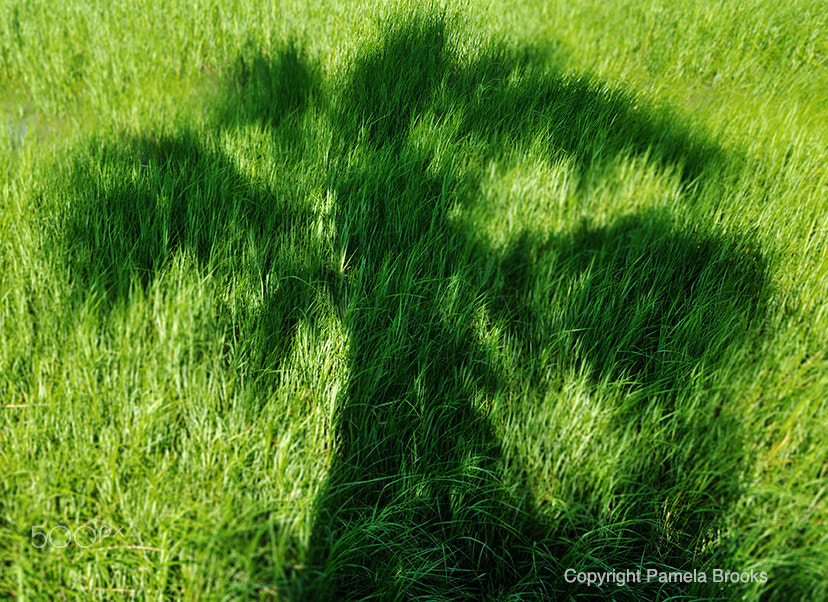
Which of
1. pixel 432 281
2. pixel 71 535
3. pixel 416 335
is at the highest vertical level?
pixel 432 281

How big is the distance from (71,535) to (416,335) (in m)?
1.02

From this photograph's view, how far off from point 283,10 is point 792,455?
316 centimetres

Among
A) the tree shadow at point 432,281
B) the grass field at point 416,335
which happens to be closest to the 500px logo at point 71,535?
the grass field at point 416,335

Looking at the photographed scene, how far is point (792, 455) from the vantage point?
138cm

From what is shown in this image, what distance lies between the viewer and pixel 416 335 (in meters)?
1.72

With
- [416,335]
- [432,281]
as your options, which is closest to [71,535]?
[416,335]

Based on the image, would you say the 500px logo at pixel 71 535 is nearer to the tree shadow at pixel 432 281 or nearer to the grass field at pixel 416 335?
the grass field at pixel 416 335

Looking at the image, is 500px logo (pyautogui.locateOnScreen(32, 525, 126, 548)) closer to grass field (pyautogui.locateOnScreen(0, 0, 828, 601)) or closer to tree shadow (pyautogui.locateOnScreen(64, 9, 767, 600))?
grass field (pyautogui.locateOnScreen(0, 0, 828, 601))

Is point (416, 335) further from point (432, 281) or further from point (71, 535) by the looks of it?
point (71, 535)

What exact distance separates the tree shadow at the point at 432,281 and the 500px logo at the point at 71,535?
0.42m

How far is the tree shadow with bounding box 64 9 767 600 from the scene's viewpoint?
1.44 m

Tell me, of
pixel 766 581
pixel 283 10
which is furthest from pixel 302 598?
pixel 283 10

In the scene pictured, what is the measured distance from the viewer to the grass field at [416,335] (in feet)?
4.16

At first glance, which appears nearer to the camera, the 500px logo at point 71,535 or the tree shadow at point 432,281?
the 500px logo at point 71,535
